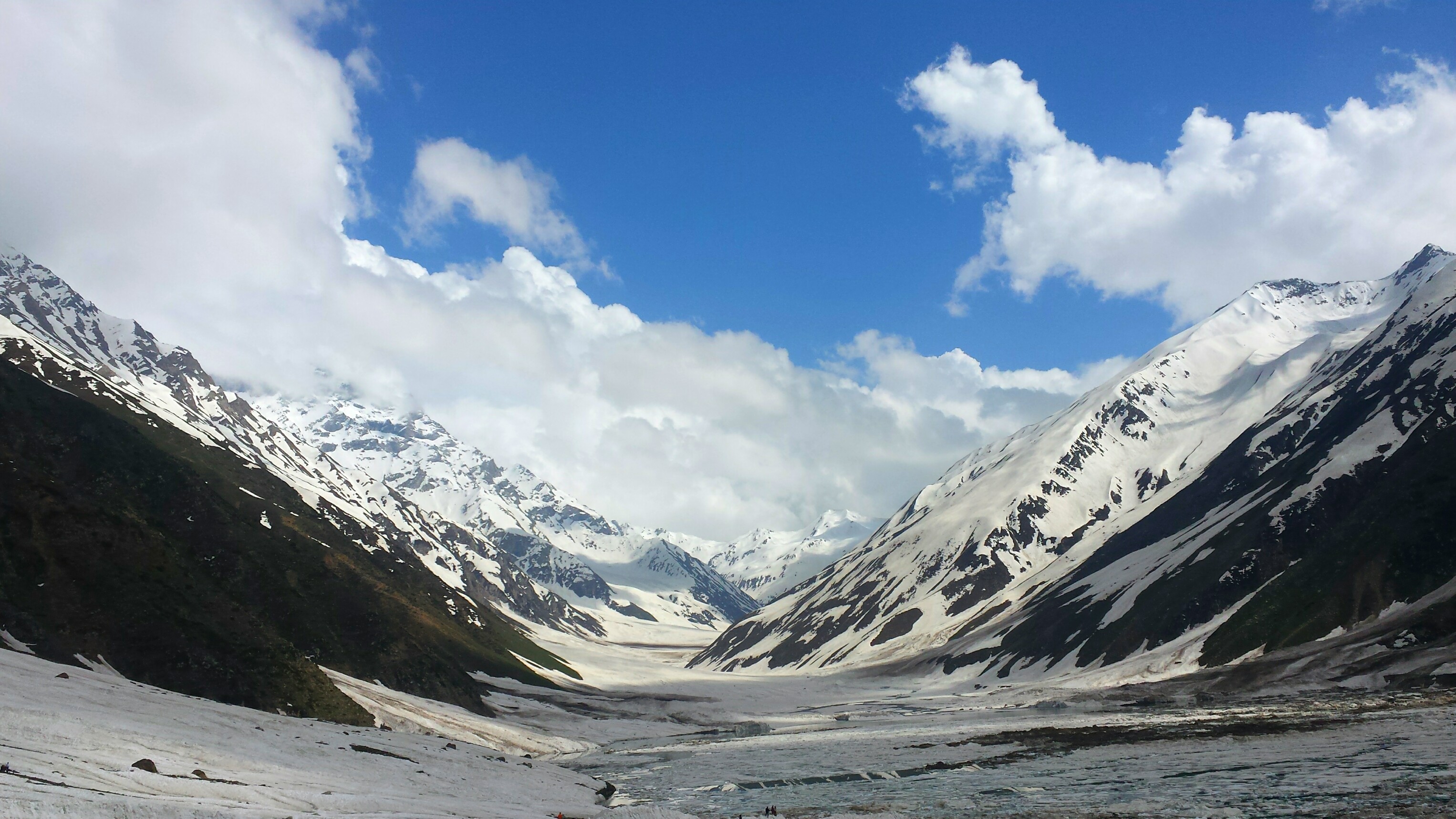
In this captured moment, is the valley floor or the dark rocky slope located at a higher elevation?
the dark rocky slope

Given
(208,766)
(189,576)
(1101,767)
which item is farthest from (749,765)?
(208,766)

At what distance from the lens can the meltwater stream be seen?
37594mm

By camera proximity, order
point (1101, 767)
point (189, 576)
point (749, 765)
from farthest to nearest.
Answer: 1. point (749, 765)
2. point (189, 576)
3. point (1101, 767)

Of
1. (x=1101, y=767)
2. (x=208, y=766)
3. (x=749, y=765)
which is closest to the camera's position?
(x=208, y=766)

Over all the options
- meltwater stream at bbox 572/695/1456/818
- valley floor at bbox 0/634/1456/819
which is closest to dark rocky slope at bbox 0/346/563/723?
valley floor at bbox 0/634/1456/819

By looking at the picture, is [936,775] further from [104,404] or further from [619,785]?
[104,404]

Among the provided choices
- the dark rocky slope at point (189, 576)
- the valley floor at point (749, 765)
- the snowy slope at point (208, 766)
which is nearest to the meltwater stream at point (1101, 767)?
the valley floor at point (749, 765)

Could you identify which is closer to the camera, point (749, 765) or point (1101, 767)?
point (1101, 767)

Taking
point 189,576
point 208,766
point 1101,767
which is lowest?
point 1101,767

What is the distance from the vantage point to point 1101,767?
5225cm

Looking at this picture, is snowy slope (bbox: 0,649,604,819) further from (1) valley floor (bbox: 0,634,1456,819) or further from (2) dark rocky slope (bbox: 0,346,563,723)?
(2) dark rocky slope (bbox: 0,346,563,723)

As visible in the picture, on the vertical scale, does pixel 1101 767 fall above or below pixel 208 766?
below

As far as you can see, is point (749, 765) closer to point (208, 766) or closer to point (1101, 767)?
point (1101, 767)

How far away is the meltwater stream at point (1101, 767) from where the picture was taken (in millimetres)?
37594
